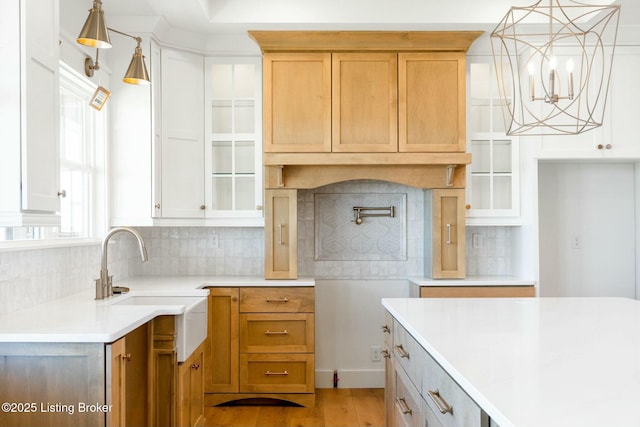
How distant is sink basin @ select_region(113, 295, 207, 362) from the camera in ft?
8.43

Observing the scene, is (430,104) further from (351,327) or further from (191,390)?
(191,390)

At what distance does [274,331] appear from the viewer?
12.1 ft

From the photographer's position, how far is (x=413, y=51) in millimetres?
3756

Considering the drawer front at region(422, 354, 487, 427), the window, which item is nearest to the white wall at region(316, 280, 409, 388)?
the window

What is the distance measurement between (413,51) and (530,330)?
2.45 m

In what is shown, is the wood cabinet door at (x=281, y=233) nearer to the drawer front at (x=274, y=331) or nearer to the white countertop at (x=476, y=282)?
the drawer front at (x=274, y=331)

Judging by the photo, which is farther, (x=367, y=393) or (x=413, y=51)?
(x=367, y=393)

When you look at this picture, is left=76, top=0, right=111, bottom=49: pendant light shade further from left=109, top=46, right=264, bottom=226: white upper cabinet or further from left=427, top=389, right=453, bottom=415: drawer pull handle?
left=427, top=389, right=453, bottom=415: drawer pull handle

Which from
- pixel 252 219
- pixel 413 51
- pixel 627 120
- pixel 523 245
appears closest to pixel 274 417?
pixel 252 219

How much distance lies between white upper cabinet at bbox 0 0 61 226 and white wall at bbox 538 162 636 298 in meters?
3.46

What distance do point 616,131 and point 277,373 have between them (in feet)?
9.49

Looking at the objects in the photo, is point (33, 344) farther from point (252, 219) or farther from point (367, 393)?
point (367, 393)

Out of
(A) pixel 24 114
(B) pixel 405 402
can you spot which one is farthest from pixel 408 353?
(A) pixel 24 114

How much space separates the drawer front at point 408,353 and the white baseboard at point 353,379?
186 cm
